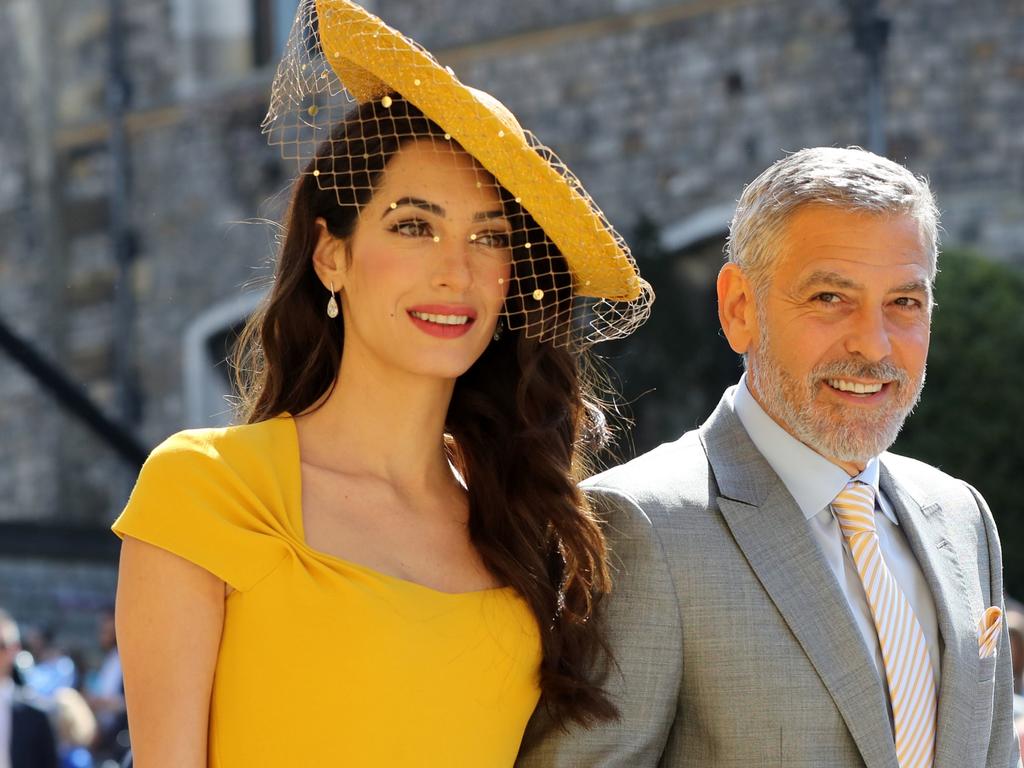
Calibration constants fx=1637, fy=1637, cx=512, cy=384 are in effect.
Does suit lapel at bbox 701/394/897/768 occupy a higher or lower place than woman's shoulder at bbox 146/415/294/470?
lower

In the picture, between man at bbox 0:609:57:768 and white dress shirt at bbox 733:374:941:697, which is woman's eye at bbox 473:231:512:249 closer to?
white dress shirt at bbox 733:374:941:697

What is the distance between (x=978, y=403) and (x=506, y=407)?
7.28 metres

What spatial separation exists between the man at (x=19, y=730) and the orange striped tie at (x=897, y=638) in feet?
13.8

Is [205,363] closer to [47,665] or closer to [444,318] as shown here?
[47,665]

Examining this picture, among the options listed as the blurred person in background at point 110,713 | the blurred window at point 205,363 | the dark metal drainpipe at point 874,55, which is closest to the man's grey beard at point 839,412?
the blurred person in background at point 110,713

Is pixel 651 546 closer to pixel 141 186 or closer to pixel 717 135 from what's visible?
pixel 717 135

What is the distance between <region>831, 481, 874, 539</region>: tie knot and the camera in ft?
8.02

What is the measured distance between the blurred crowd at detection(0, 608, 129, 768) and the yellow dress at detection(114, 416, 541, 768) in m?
3.64

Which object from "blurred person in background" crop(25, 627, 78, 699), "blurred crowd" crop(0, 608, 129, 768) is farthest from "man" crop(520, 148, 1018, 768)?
"blurred person in background" crop(25, 627, 78, 699)

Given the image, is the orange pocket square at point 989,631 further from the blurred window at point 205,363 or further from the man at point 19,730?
the blurred window at point 205,363

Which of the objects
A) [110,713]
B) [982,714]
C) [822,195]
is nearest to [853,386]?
[822,195]

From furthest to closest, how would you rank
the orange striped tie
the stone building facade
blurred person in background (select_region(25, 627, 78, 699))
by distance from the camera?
the stone building facade < blurred person in background (select_region(25, 627, 78, 699)) < the orange striped tie

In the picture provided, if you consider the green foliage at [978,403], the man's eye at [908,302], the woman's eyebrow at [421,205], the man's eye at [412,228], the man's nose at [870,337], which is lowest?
the green foliage at [978,403]

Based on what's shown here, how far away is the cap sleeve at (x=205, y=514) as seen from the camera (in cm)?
225
